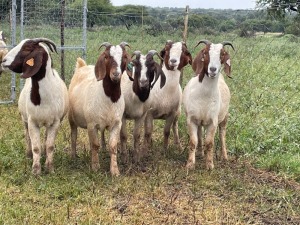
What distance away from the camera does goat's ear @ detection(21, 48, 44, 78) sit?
5480 mm

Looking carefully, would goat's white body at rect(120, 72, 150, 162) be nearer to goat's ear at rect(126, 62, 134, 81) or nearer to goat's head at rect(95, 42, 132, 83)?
goat's ear at rect(126, 62, 134, 81)

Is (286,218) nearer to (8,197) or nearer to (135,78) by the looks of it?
(135,78)

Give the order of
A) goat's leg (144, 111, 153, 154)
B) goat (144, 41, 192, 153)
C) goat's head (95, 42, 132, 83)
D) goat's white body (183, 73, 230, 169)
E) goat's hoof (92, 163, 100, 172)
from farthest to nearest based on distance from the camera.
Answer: goat's leg (144, 111, 153, 154), goat (144, 41, 192, 153), goat's white body (183, 73, 230, 169), goat's hoof (92, 163, 100, 172), goat's head (95, 42, 132, 83)

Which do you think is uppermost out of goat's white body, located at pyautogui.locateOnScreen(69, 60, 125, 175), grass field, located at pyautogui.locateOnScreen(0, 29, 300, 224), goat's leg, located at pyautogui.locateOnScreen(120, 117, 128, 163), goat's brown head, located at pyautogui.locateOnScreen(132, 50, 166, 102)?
goat's brown head, located at pyautogui.locateOnScreen(132, 50, 166, 102)

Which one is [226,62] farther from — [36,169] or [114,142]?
[36,169]

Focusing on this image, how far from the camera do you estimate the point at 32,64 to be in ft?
18.0

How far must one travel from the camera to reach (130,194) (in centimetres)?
536

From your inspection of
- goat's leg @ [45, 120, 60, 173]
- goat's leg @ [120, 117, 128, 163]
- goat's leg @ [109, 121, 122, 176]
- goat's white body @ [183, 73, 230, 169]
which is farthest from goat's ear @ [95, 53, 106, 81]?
goat's white body @ [183, 73, 230, 169]

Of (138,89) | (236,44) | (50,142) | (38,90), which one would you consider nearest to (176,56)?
(138,89)

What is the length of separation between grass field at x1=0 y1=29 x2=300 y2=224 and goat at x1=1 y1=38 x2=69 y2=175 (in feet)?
1.38

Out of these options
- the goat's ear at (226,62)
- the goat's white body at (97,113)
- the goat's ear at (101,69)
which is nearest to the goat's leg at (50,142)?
the goat's white body at (97,113)

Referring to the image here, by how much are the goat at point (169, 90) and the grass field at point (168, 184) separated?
1.85ft

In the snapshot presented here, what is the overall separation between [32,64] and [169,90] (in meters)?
2.07

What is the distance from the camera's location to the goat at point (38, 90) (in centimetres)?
552
